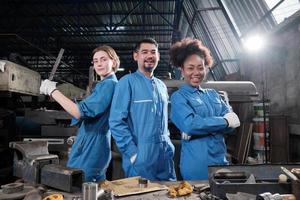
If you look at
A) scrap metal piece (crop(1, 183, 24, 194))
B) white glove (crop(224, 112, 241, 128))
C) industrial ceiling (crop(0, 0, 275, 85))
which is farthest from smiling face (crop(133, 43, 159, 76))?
industrial ceiling (crop(0, 0, 275, 85))

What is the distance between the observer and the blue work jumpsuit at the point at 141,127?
5.70 ft

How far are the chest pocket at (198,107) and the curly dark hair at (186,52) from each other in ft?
0.97

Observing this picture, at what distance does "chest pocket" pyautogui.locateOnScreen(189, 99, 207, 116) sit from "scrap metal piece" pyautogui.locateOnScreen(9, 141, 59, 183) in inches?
34.6

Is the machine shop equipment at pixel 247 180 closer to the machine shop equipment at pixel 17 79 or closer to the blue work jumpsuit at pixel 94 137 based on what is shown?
the blue work jumpsuit at pixel 94 137

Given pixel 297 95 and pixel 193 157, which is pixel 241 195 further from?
pixel 297 95

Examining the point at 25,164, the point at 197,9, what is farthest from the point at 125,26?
the point at 25,164

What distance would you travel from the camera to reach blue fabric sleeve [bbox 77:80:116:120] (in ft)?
5.76

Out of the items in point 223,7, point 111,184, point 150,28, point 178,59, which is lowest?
point 111,184

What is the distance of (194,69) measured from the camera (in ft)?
6.00

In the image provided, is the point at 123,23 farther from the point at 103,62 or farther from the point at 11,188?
the point at 11,188

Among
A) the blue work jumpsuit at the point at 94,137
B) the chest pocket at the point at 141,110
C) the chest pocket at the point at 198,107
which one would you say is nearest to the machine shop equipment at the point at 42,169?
the blue work jumpsuit at the point at 94,137

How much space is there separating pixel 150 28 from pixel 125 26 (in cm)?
75

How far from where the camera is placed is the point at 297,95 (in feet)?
10.1

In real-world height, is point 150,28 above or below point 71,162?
above
